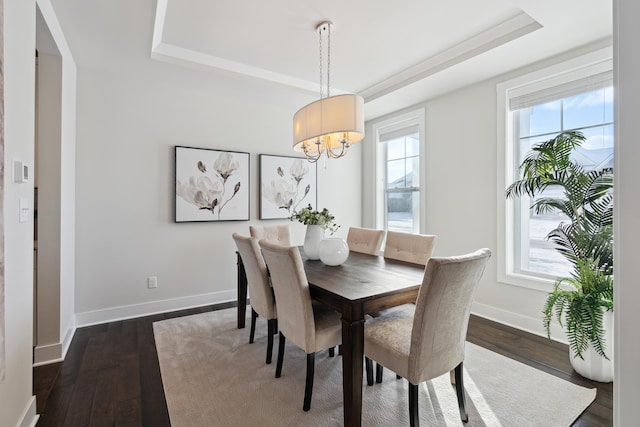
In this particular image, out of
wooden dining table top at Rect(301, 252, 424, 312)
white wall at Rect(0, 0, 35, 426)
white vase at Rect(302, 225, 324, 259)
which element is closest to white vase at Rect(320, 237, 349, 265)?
wooden dining table top at Rect(301, 252, 424, 312)

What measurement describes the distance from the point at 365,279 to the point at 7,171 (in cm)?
191

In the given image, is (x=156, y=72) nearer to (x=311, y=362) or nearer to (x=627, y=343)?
(x=311, y=362)

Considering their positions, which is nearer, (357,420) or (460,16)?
(357,420)

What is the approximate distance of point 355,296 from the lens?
1644mm

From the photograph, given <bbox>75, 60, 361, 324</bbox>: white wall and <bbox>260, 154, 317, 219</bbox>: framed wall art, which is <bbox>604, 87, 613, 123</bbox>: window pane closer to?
<bbox>260, 154, 317, 219</bbox>: framed wall art

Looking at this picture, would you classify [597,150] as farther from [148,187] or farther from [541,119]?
[148,187]

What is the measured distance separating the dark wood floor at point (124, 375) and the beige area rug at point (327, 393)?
8 cm

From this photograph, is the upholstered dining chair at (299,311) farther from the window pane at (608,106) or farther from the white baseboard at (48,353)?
the window pane at (608,106)

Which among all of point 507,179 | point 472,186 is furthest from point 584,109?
point 472,186

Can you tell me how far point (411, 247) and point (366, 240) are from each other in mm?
564

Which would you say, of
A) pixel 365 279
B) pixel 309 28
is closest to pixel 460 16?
pixel 309 28

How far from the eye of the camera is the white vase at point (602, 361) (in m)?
2.09

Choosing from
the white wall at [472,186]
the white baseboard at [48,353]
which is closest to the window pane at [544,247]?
the white wall at [472,186]

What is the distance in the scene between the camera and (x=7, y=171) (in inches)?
56.2
